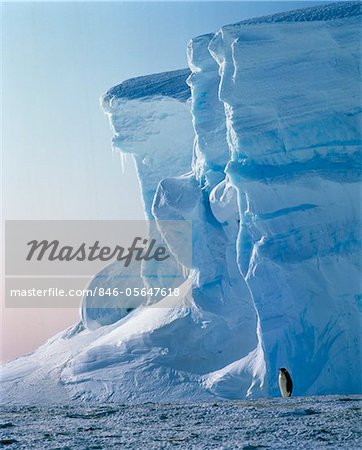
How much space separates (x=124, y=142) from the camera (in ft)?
70.7

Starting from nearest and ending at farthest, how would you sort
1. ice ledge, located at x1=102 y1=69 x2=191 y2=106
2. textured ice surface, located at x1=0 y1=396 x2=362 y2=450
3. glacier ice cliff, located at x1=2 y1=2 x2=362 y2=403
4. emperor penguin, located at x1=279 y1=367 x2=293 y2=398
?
textured ice surface, located at x1=0 y1=396 x2=362 y2=450
emperor penguin, located at x1=279 y1=367 x2=293 y2=398
glacier ice cliff, located at x1=2 y1=2 x2=362 y2=403
ice ledge, located at x1=102 y1=69 x2=191 y2=106

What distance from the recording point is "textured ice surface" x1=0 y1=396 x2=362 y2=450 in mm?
7746

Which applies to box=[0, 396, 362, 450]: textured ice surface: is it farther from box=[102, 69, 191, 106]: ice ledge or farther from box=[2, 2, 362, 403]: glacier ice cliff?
box=[102, 69, 191, 106]: ice ledge

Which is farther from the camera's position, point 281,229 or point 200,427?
point 281,229

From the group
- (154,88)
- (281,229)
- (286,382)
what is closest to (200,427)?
(286,382)

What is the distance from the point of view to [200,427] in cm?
878

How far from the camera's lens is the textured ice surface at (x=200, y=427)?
7746mm

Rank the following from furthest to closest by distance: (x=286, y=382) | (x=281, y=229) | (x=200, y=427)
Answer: (x=281, y=229) < (x=286, y=382) < (x=200, y=427)

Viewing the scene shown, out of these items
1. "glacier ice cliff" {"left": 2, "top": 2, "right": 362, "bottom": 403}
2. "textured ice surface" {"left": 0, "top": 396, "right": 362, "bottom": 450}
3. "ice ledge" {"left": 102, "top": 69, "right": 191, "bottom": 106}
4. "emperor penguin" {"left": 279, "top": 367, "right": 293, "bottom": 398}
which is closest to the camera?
"textured ice surface" {"left": 0, "top": 396, "right": 362, "bottom": 450}

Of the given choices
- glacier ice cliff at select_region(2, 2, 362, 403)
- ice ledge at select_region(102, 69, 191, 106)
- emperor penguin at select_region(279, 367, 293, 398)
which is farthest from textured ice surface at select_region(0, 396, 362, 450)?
ice ledge at select_region(102, 69, 191, 106)

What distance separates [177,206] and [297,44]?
4.51 meters

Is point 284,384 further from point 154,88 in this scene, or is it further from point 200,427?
point 154,88

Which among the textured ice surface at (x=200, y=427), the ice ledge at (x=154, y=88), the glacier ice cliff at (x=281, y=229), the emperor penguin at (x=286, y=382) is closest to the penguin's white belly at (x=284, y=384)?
the emperor penguin at (x=286, y=382)

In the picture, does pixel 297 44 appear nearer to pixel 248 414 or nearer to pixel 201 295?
pixel 201 295
